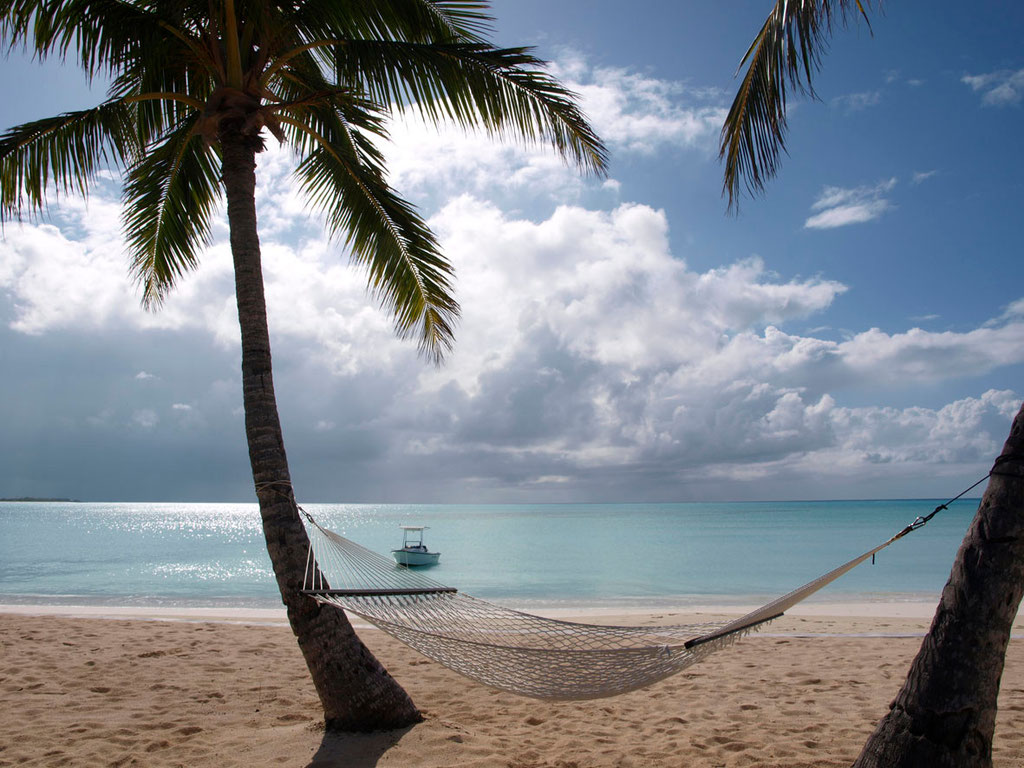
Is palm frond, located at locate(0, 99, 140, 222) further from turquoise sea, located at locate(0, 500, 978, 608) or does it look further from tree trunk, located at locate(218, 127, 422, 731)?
turquoise sea, located at locate(0, 500, 978, 608)

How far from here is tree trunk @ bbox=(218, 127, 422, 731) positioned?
2.68 metres

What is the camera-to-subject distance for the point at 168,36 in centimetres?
328

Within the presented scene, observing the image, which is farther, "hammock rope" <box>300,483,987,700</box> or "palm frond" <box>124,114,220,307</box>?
"palm frond" <box>124,114,220,307</box>

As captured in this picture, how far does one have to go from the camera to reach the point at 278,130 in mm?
3160

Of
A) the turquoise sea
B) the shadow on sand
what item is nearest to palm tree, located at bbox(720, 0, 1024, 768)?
the shadow on sand

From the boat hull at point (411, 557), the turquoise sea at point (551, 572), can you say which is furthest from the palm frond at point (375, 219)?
the boat hull at point (411, 557)

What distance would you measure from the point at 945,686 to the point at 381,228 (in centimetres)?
341

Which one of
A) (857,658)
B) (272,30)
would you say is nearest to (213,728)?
(272,30)

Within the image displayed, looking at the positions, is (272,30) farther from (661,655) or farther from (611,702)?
(611,702)

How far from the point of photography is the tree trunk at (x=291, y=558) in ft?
8.80

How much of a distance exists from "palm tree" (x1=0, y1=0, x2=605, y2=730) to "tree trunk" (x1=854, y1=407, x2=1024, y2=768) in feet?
6.41

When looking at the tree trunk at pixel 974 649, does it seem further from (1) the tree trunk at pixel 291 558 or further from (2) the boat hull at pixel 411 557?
(2) the boat hull at pixel 411 557

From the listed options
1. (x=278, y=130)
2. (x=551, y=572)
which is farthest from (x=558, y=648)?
(x=551, y=572)

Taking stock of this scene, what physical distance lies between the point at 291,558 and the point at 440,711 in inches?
44.1
